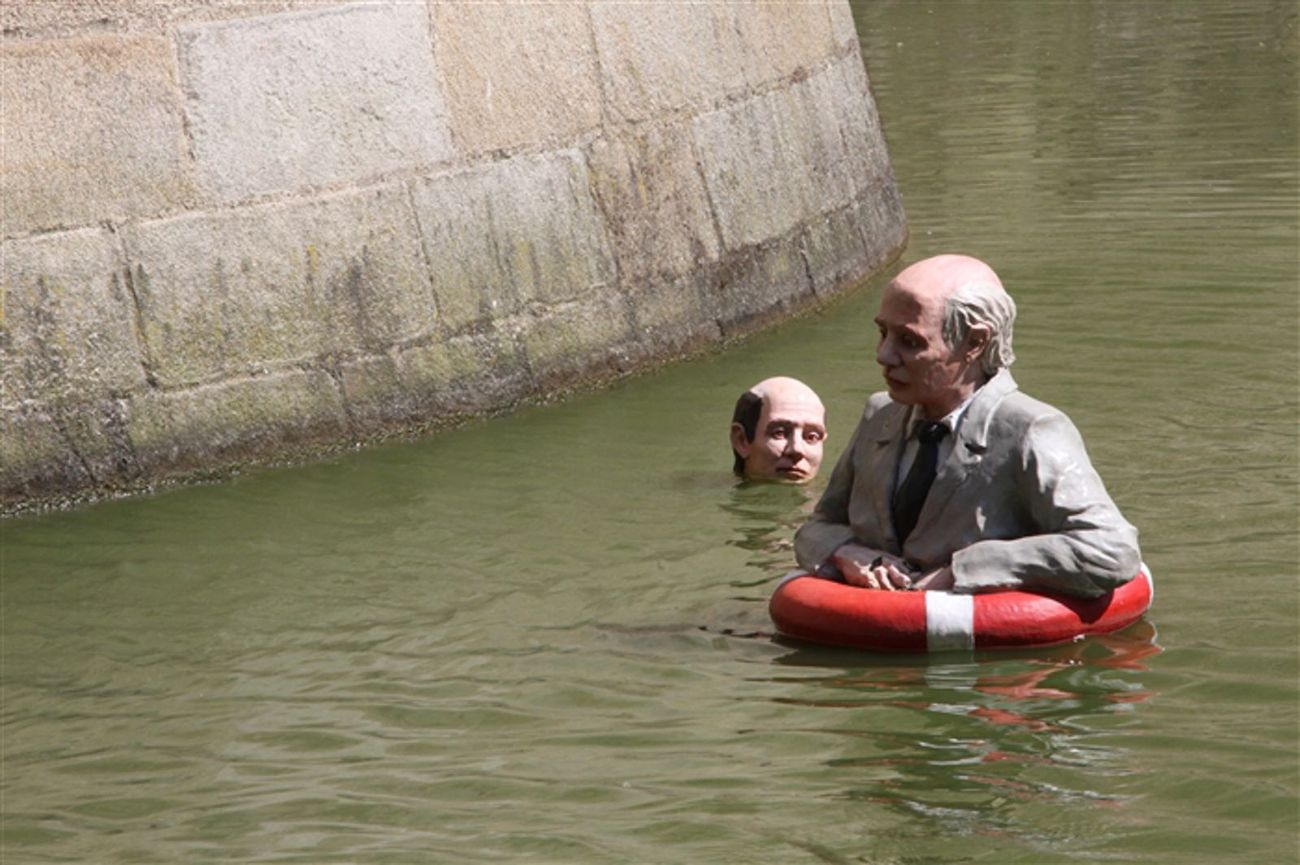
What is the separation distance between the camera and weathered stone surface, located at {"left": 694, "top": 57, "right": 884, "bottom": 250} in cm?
1131

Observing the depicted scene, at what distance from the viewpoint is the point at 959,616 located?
6012mm

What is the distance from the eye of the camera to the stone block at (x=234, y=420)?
9.18m

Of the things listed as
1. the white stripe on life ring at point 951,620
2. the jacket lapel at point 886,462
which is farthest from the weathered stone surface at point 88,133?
the white stripe on life ring at point 951,620

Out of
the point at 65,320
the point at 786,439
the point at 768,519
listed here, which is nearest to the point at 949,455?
the point at 768,519

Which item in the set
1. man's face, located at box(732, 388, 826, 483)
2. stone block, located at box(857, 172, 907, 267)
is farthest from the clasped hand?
stone block, located at box(857, 172, 907, 267)

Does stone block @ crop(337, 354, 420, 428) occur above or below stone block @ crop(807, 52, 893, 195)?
below

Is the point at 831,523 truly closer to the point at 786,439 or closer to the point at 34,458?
the point at 786,439

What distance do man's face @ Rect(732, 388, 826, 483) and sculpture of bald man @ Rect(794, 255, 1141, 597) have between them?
2289 mm

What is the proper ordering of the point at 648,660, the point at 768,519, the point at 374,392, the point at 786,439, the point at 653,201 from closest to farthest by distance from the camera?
1. the point at 648,660
2. the point at 768,519
3. the point at 786,439
4. the point at 374,392
5. the point at 653,201

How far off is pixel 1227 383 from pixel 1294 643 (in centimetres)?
345

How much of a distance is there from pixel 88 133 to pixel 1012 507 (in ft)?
15.2

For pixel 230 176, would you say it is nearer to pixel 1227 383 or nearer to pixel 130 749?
pixel 130 749

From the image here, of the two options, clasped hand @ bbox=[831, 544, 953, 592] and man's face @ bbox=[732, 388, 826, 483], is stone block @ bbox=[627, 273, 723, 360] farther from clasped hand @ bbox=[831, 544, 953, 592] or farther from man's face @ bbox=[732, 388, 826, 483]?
clasped hand @ bbox=[831, 544, 953, 592]

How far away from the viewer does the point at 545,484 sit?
29.2 ft
